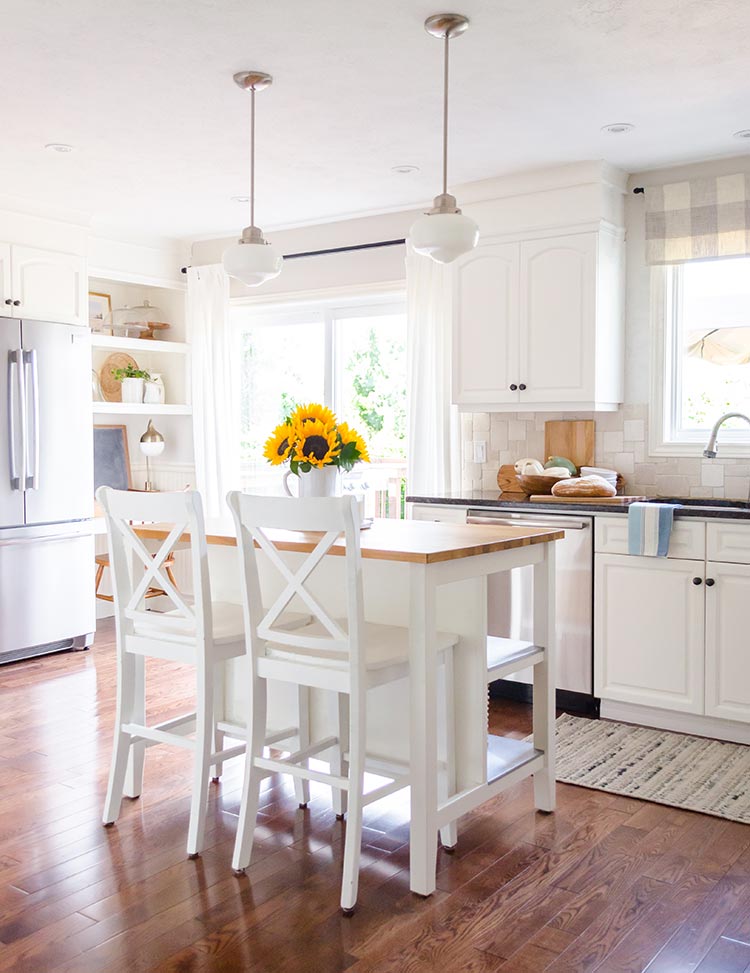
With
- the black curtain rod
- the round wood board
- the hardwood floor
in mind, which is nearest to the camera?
the hardwood floor

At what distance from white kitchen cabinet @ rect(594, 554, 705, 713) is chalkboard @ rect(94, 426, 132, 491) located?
3491 millimetres

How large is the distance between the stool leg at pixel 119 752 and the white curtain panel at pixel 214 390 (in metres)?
3.16

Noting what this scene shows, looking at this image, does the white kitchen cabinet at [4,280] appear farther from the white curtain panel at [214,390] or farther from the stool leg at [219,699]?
the stool leg at [219,699]

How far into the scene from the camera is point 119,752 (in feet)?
9.62

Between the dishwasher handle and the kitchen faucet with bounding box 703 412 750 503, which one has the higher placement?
the kitchen faucet with bounding box 703 412 750 503

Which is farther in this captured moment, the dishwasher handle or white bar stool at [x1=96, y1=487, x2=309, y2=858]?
the dishwasher handle

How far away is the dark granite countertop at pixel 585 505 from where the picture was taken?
3.68 m

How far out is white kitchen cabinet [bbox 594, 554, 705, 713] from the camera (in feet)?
12.4

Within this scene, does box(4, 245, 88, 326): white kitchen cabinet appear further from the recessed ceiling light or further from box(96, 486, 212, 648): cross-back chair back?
the recessed ceiling light

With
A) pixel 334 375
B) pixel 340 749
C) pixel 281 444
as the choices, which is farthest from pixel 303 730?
pixel 334 375

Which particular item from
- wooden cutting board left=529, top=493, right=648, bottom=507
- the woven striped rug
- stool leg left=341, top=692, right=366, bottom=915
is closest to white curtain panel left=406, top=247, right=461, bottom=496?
wooden cutting board left=529, top=493, right=648, bottom=507

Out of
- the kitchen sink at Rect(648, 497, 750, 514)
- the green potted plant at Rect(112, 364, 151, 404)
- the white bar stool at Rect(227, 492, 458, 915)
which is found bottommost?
the white bar stool at Rect(227, 492, 458, 915)

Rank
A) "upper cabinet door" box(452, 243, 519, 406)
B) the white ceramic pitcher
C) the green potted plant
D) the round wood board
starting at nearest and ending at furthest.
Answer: the white ceramic pitcher → "upper cabinet door" box(452, 243, 519, 406) → the green potted plant → the round wood board

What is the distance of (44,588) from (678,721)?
3.29 meters
